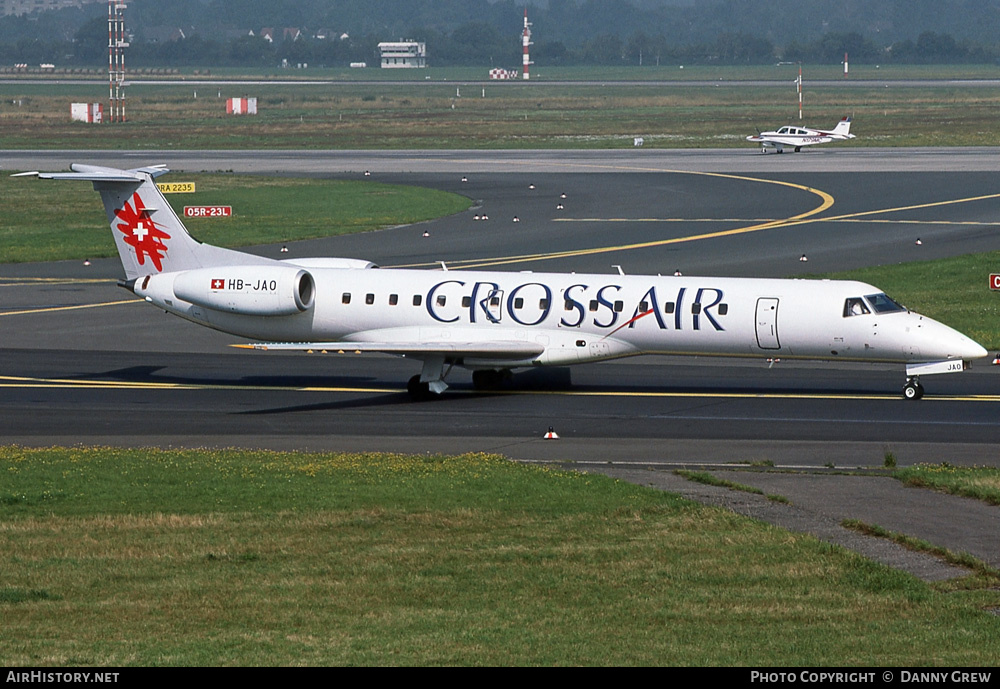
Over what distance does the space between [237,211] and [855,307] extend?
157 ft

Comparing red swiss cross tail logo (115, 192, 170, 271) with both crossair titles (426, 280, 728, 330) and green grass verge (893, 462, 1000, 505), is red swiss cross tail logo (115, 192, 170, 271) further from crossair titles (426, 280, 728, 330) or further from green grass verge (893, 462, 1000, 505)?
green grass verge (893, 462, 1000, 505)

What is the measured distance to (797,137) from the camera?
4306 inches

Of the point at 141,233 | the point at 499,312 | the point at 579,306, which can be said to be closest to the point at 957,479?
the point at 579,306

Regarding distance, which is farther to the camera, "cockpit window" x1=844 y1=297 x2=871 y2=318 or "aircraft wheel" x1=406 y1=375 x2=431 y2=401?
"aircraft wheel" x1=406 y1=375 x2=431 y2=401

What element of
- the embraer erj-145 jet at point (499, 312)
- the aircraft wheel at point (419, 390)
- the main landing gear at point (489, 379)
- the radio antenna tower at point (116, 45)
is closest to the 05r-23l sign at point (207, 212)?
the embraer erj-145 jet at point (499, 312)

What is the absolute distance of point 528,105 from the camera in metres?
185

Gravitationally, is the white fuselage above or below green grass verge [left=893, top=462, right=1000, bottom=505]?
above

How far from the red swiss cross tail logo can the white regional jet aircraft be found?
76.0 meters

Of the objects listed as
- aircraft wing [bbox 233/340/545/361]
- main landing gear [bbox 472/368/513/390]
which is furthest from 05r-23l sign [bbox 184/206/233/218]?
aircraft wing [bbox 233/340/545/361]

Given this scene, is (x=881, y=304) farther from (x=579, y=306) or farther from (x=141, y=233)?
(x=141, y=233)

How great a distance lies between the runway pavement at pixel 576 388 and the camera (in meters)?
28.5

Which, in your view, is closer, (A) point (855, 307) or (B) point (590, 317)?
(A) point (855, 307)

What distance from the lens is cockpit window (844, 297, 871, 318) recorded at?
1313 inches

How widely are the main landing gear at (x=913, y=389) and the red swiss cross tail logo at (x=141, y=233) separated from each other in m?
19.0
